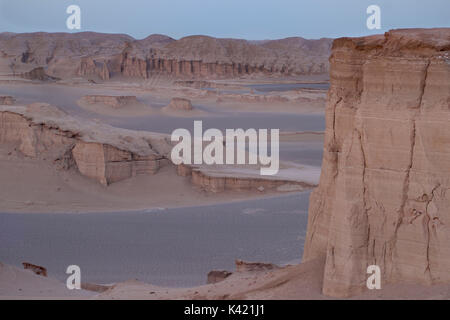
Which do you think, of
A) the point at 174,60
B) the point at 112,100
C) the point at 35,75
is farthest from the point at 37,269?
the point at 174,60

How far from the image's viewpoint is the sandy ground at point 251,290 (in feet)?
20.5

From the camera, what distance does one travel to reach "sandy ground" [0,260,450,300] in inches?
246

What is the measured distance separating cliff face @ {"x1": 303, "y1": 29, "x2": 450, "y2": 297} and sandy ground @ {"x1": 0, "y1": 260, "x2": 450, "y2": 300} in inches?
7.5

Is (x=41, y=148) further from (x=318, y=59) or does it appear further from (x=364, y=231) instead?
(x=318, y=59)

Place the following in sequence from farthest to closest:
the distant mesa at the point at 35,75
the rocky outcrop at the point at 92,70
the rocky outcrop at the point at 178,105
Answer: the rocky outcrop at the point at 92,70 → the distant mesa at the point at 35,75 → the rocky outcrop at the point at 178,105

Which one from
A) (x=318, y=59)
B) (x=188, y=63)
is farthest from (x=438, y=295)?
(x=318, y=59)

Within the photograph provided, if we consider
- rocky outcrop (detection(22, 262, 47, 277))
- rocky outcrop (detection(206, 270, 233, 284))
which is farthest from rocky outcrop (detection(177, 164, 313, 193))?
rocky outcrop (detection(206, 270, 233, 284))

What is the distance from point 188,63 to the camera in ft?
269

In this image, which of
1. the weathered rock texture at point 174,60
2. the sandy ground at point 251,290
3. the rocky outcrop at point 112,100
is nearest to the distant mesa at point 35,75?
the weathered rock texture at point 174,60

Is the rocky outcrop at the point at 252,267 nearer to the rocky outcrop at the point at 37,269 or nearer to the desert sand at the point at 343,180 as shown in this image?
the desert sand at the point at 343,180

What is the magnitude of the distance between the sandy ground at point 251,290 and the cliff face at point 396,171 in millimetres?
191

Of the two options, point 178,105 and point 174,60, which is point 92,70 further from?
point 178,105

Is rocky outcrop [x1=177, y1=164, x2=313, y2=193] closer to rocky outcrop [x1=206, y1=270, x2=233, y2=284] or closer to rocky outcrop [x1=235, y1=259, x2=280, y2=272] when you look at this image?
rocky outcrop [x1=206, y1=270, x2=233, y2=284]

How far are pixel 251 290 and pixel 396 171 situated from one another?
242 cm
